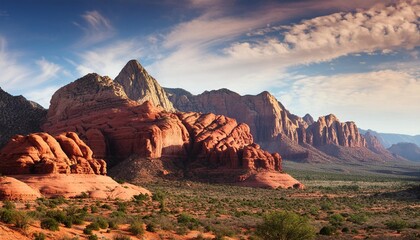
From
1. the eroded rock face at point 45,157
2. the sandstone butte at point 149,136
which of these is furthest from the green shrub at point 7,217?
the sandstone butte at point 149,136

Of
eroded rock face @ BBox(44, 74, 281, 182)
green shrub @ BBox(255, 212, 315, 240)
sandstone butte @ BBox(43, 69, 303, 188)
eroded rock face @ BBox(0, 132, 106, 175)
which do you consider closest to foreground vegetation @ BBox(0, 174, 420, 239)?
green shrub @ BBox(255, 212, 315, 240)

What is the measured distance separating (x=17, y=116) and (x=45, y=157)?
6562cm

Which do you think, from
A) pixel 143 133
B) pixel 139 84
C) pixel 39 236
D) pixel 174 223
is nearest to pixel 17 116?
pixel 143 133

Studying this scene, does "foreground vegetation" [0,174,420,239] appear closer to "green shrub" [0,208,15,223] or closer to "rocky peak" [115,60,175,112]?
"green shrub" [0,208,15,223]

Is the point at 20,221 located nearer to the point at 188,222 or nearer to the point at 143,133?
the point at 188,222

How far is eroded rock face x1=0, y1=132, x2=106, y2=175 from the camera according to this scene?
48.6 m

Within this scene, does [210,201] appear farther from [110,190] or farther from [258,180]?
[258,180]

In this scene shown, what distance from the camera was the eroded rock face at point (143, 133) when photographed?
92.9 metres

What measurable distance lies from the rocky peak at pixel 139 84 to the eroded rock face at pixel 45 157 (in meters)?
114

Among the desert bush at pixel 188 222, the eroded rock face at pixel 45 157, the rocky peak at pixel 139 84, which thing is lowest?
the desert bush at pixel 188 222

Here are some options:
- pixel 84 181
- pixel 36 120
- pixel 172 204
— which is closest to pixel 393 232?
pixel 172 204

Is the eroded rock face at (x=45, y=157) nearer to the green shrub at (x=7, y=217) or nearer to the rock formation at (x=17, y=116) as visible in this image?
the green shrub at (x=7, y=217)

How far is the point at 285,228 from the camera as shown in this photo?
26094 mm

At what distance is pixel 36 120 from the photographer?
109 metres
